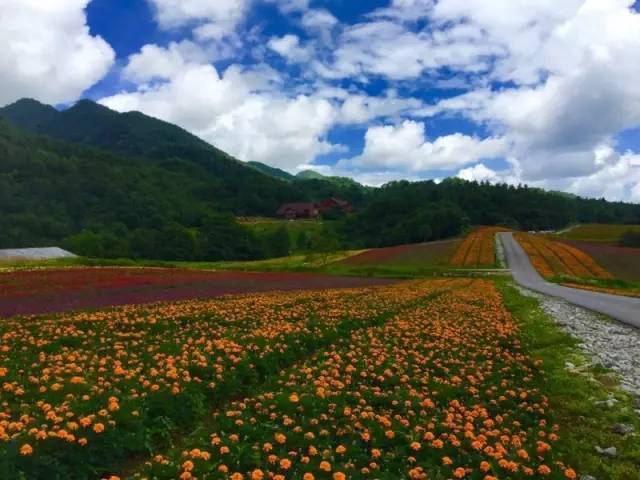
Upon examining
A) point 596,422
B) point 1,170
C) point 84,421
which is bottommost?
point 596,422

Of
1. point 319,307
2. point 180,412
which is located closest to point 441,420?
point 180,412

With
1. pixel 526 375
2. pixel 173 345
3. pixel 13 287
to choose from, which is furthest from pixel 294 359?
pixel 13 287

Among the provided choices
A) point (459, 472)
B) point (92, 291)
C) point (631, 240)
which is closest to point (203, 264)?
point (92, 291)

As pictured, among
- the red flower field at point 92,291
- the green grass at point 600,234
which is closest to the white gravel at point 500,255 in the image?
the green grass at point 600,234

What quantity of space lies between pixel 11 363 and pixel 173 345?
396cm

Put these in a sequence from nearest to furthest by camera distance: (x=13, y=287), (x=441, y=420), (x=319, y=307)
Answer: (x=441, y=420) → (x=319, y=307) → (x=13, y=287)

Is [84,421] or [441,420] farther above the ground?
[84,421]

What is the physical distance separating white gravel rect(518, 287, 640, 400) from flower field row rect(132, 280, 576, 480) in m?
2.34

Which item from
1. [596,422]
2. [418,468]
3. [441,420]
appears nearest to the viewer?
[418,468]

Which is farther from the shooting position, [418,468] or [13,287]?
[13,287]

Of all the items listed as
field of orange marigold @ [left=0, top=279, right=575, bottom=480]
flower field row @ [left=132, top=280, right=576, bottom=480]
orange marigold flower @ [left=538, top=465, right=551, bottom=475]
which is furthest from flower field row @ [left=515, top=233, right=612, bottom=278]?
orange marigold flower @ [left=538, top=465, right=551, bottom=475]

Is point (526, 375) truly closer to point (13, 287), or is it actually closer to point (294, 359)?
point (294, 359)

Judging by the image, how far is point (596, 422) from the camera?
34.0 feet

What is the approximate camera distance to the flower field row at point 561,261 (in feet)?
234
